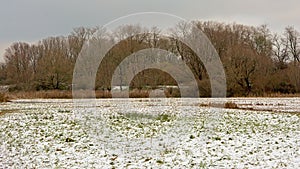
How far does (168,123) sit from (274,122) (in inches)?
178

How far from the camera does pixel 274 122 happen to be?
15.2 m

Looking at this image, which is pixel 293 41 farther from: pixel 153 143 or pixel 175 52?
pixel 153 143

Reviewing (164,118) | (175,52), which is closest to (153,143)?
(164,118)

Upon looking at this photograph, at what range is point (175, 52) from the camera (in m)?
51.1

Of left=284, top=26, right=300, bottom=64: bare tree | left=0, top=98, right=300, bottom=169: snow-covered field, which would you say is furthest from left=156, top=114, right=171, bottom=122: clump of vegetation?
left=284, top=26, right=300, bottom=64: bare tree

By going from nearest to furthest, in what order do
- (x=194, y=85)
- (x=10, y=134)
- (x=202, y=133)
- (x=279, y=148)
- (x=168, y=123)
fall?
(x=279, y=148)
(x=202, y=133)
(x=10, y=134)
(x=168, y=123)
(x=194, y=85)

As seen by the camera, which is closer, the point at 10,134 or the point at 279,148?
the point at 279,148

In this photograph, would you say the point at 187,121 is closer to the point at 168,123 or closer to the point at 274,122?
the point at 168,123

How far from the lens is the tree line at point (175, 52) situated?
39.0m

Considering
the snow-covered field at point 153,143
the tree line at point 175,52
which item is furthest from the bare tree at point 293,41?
the snow-covered field at point 153,143

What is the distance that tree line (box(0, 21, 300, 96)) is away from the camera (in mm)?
39031

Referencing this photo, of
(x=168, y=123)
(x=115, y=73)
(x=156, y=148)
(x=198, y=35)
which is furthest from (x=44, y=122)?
(x=198, y=35)

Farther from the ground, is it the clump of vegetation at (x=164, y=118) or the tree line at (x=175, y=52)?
the tree line at (x=175, y=52)

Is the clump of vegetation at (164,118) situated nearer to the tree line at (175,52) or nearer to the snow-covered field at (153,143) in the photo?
the snow-covered field at (153,143)
